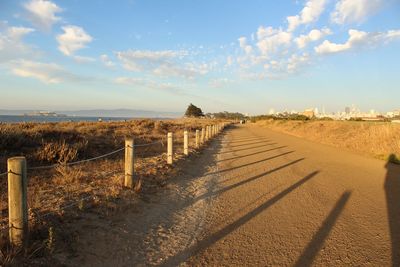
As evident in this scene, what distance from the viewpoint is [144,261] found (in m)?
4.25

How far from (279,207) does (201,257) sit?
302 cm

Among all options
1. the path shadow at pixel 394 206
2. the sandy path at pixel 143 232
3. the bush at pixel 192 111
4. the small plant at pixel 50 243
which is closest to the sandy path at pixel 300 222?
the path shadow at pixel 394 206

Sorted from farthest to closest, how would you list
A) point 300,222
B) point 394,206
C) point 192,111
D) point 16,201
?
point 192,111
point 394,206
point 300,222
point 16,201

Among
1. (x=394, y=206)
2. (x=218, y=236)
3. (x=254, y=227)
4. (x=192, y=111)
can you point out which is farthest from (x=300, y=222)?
(x=192, y=111)

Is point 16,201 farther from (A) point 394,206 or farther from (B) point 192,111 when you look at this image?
(B) point 192,111

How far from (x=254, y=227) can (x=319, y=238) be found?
1.06 metres

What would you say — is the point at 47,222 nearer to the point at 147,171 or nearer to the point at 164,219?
the point at 164,219

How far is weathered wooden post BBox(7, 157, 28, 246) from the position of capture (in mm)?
4070

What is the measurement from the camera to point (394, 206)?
23.5 ft

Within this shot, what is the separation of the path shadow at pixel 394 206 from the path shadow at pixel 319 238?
3.02 ft

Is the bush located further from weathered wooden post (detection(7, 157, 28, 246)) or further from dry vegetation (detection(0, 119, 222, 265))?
weathered wooden post (detection(7, 157, 28, 246))

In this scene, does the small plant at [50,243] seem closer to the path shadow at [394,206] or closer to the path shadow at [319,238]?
the path shadow at [319,238]

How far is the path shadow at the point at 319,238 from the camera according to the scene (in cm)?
438

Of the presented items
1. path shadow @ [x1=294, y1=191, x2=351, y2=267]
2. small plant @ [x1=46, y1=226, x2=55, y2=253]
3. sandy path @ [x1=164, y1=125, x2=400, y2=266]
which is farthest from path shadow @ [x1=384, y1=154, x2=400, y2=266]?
small plant @ [x1=46, y1=226, x2=55, y2=253]
